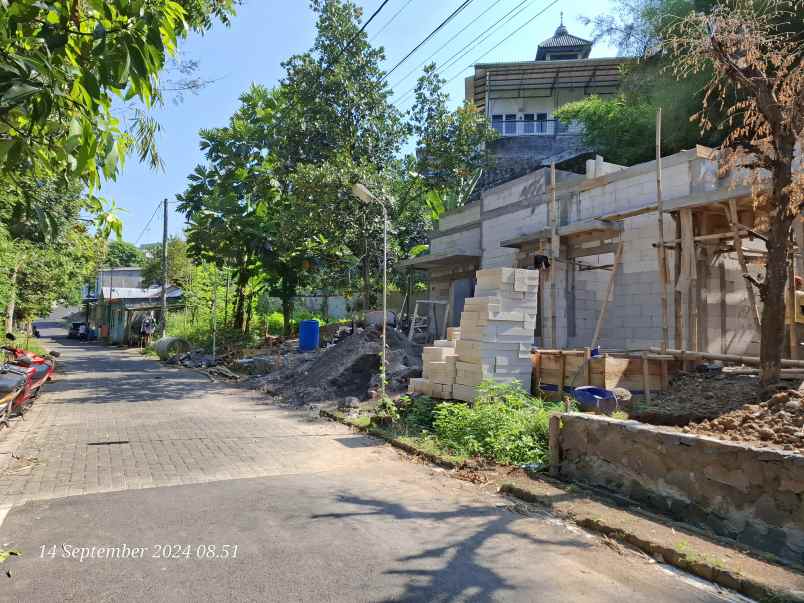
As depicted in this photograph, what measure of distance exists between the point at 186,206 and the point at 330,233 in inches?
405

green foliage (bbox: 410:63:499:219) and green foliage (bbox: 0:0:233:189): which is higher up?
green foliage (bbox: 410:63:499:219)

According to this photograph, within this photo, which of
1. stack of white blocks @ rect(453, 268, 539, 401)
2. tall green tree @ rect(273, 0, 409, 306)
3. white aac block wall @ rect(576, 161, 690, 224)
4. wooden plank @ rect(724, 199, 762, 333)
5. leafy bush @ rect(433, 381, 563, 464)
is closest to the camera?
leafy bush @ rect(433, 381, 563, 464)

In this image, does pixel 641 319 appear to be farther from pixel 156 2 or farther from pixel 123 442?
pixel 156 2

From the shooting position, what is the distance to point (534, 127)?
35812 mm

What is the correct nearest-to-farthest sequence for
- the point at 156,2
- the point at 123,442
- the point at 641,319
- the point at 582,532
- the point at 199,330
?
the point at 156,2 < the point at 582,532 < the point at 123,442 < the point at 641,319 < the point at 199,330

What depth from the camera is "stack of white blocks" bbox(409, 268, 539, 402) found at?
8812mm

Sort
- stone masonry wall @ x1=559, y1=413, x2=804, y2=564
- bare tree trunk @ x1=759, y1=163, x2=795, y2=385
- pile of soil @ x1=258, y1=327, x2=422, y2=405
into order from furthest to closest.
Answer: pile of soil @ x1=258, y1=327, x2=422, y2=405 < bare tree trunk @ x1=759, y1=163, x2=795, y2=385 < stone masonry wall @ x1=559, y1=413, x2=804, y2=564

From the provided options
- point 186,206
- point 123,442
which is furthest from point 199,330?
point 123,442

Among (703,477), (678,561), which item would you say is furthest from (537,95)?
(678,561)

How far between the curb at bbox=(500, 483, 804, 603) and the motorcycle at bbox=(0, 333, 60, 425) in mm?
8068

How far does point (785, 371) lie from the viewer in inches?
300

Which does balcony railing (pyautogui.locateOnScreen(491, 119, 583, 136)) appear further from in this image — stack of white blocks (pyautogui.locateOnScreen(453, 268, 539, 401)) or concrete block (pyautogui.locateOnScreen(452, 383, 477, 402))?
concrete block (pyautogui.locateOnScreen(452, 383, 477, 402))

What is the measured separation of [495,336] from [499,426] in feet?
5.96

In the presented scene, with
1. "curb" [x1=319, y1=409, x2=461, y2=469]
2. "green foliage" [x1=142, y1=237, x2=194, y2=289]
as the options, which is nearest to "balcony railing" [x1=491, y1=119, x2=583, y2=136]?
"green foliage" [x1=142, y1=237, x2=194, y2=289]
